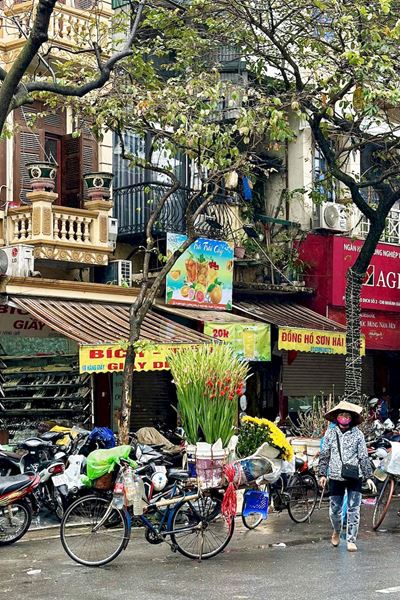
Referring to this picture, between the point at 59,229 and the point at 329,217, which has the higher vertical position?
the point at 329,217

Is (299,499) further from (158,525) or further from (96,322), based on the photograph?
(96,322)

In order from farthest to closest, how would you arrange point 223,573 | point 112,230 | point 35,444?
point 112,230 < point 35,444 < point 223,573

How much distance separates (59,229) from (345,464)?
7.95 metres

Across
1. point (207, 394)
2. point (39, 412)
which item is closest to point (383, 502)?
point (207, 394)

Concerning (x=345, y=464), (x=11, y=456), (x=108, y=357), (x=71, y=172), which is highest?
(x=71, y=172)

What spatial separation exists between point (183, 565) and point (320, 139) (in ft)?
28.2

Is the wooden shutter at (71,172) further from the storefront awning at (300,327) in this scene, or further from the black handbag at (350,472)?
the black handbag at (350,472)

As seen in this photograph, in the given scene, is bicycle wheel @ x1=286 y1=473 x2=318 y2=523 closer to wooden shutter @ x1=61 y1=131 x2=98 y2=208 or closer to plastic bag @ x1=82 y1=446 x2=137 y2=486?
plastic bag @ x1=82 y1=446 x2=137 y2=486

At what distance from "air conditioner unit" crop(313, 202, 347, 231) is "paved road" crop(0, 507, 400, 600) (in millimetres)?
10817

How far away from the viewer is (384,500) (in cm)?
1337

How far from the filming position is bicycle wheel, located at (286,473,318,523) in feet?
45.4

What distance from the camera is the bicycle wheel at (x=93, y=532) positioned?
10.2 metres

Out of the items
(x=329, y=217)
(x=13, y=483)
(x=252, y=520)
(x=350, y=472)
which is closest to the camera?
(x=350, y=472)

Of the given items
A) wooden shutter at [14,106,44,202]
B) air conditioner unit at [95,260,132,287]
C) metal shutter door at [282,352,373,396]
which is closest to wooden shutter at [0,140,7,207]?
wooden shutter at [14,106,44,202]
